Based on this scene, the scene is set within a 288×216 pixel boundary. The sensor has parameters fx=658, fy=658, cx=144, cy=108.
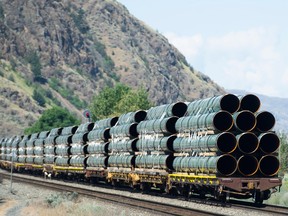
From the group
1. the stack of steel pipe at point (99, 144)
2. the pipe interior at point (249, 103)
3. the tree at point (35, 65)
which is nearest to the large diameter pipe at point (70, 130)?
the stack of steel pipe at point (99, 144)

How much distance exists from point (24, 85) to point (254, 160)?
532 ft

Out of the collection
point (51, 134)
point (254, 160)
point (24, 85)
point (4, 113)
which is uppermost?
point (24, 85)

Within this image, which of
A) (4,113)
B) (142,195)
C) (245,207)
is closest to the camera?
(245,207)

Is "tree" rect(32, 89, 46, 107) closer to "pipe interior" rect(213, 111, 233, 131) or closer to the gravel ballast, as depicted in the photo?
the gravel ballast

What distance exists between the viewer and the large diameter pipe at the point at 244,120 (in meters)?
29.1

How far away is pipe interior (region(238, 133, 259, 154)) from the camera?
29.3 metres

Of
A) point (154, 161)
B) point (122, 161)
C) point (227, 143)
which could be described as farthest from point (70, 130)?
point (227, 143)

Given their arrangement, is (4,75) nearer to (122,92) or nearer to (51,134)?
(122,92)

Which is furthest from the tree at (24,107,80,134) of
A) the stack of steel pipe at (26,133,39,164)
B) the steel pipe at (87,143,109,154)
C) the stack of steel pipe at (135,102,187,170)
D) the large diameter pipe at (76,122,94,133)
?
the stack of steel pipe at (135,102,187,170)

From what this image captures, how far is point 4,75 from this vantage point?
178m

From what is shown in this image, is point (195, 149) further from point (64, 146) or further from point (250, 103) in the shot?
point (64, 146)

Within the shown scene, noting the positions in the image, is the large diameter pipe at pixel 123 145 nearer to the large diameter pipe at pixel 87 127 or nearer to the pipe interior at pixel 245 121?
the large diameter pipe at pixel 87 127

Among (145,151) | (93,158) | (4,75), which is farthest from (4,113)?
(145,151)

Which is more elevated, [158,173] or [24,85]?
[24,85]
